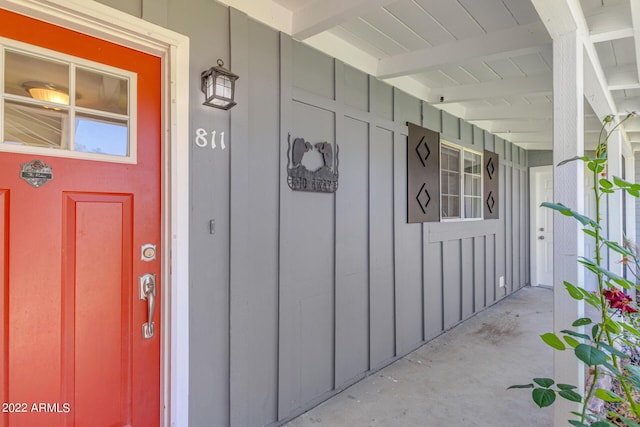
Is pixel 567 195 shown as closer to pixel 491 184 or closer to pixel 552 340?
pixel 552 340

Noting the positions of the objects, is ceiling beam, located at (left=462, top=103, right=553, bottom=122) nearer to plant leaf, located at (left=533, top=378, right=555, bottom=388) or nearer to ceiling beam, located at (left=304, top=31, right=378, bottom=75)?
ceiling beam, located at (left=304, top=31, right=378, bottom=75)

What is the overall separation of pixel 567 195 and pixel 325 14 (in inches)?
Answer: 63.6

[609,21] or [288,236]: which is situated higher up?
[609,21]

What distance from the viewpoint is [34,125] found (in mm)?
1343

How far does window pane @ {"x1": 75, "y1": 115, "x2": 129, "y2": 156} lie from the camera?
1454 millimetres

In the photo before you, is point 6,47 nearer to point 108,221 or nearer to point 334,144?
point 108,221

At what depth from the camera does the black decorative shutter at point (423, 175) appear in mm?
3338

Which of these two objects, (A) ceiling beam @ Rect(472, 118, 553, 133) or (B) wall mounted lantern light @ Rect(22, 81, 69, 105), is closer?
(B) wall mounted lantern light @ Rect(22, 81, 69, 105)

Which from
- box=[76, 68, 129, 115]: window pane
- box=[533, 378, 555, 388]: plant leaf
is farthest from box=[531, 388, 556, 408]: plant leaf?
box=[76, 68, 129, 115]: window pane

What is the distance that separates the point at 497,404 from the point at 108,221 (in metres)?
2.70

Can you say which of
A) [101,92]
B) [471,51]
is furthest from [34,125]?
[471,51]

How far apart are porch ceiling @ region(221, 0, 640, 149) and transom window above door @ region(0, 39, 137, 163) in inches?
32.8

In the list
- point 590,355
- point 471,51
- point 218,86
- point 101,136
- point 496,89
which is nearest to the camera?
point 590,355

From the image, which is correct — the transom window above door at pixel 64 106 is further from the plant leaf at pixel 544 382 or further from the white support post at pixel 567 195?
the white support post at pixel 567 195
